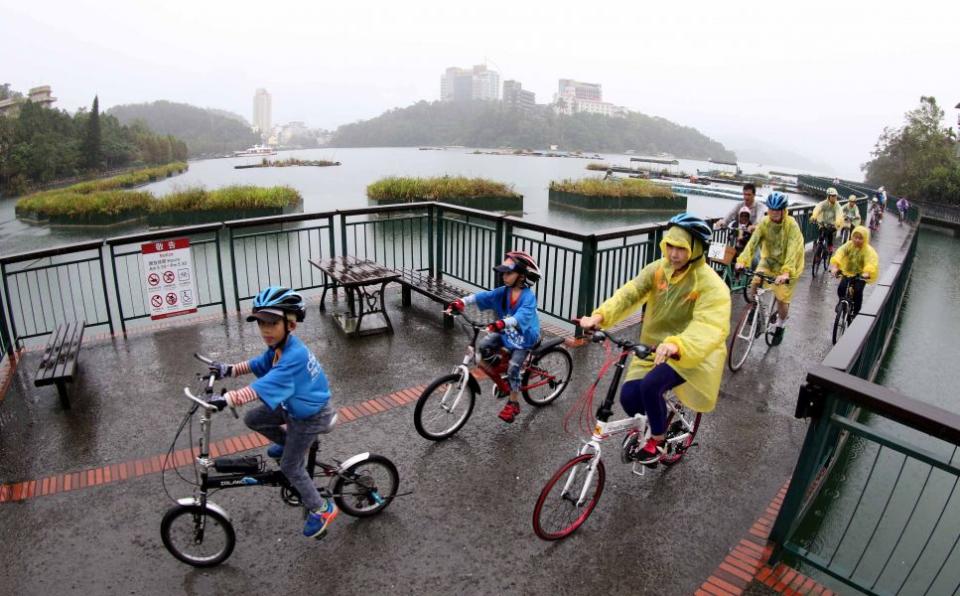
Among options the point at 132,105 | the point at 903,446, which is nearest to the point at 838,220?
the point at 903,446

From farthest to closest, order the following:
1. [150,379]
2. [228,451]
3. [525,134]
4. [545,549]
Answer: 1. [525,134]
2. [150,379]
3. [228,451]
4. [545,549]

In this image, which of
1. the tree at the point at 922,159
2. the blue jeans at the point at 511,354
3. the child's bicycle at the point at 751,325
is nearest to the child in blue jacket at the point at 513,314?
the blue jeans at the point at 511,354

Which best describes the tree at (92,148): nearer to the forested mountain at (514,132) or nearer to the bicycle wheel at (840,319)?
the bicycle wheel at (840,319)

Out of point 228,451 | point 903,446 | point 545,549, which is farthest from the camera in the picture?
point 228,451

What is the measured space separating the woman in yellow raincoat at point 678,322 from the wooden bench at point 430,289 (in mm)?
3384

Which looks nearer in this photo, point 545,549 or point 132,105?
point 545,549

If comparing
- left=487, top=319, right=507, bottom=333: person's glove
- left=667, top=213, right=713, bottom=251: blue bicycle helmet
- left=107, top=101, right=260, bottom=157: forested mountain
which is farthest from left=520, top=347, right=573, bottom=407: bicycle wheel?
left=107, top=101, right=260, bottom=157: forested mountain

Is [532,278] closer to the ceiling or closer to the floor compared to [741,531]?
closer to the ceiling

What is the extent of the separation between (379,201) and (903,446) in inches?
776

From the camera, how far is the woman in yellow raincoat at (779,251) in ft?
22.6

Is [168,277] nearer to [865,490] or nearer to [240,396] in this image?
[240,396]

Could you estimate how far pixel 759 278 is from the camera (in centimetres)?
729

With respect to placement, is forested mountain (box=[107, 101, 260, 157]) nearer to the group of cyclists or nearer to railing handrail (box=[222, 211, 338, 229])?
railing handrail (box=[222, 211, 338, 229])

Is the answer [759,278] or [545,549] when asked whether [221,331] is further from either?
[759,278]
